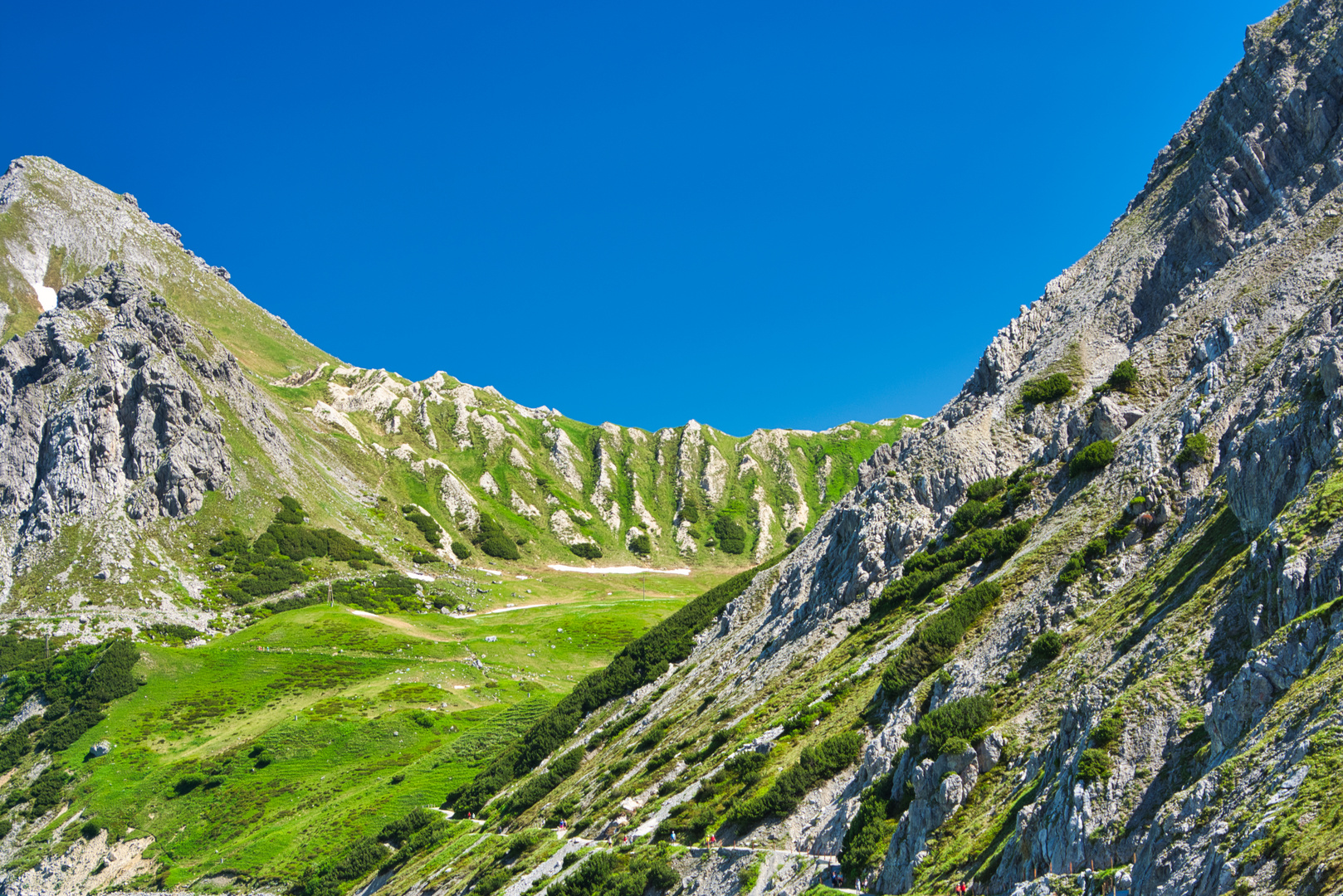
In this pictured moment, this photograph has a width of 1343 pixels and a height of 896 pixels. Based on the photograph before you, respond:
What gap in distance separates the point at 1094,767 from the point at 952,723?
837cm

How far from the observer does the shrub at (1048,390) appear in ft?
201

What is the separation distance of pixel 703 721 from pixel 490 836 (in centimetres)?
1869

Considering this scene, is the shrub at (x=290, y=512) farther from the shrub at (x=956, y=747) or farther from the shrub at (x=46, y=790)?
the shrub at (x=956, y=747)

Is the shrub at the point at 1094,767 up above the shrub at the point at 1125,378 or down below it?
below

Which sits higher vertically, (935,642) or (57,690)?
(57,690)

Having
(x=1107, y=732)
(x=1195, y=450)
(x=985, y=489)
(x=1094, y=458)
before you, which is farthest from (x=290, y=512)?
(x=1107, y=732)

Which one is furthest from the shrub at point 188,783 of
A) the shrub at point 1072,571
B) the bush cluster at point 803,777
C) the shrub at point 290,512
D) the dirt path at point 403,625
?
the shrub at point 1072,571

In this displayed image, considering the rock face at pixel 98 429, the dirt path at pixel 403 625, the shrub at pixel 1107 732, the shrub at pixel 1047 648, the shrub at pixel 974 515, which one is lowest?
the shrub at pixel 1107 732

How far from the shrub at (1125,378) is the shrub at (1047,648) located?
99.0 feet

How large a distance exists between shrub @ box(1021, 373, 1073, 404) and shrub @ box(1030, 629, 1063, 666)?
39858 mm

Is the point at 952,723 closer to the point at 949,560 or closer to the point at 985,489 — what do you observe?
the point at 949,560

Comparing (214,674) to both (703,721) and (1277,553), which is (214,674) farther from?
(1277,553)

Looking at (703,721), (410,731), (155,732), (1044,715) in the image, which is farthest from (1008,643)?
(155,732)

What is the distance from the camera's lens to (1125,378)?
50.5 meters
